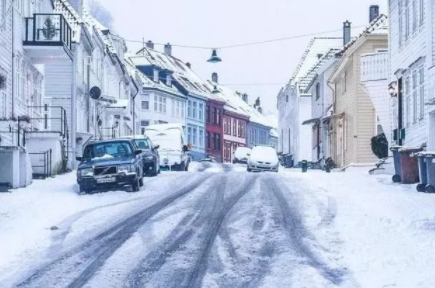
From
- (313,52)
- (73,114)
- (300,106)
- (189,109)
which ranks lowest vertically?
(73,114)

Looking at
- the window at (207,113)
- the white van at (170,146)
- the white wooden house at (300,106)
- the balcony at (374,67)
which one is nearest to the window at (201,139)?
the window at (207,113)

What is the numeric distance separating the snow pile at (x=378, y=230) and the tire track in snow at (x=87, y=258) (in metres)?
3.64

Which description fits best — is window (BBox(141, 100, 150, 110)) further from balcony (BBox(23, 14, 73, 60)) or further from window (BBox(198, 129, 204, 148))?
balcony (BBox(23, 14, 73, 60))

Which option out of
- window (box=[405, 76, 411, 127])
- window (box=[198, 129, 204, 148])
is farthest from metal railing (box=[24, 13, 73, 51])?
window (box=[198, 129, 204, 148])

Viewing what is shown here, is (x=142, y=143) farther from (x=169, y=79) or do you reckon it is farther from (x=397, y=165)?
(x=169, y=79)

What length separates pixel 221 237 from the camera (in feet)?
54.8

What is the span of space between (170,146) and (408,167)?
2057 cm

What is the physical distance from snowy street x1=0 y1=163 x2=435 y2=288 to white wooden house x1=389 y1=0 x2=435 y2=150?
12.3 feet

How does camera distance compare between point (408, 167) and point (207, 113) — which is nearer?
point (408, 167)

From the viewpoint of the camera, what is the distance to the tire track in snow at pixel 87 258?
42.4ft

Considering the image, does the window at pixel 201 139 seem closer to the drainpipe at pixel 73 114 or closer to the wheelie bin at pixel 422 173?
the drainpipe at pixel 73 114

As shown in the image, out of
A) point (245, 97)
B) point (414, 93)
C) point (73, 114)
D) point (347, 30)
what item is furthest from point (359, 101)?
point (245, 97)

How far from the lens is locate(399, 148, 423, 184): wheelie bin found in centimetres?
2633

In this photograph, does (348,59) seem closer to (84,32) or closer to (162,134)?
(162,134)
